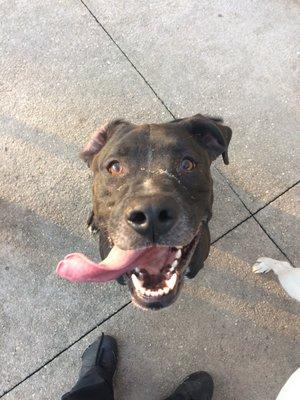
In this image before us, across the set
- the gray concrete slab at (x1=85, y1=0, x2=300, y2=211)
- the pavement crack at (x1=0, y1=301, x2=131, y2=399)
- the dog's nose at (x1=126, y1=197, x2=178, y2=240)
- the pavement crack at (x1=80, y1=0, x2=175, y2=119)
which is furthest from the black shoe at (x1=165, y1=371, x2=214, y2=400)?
the pavement crack at (x1=80, y1=0, x2=175, y2=119)

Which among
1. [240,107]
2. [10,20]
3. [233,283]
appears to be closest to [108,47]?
[10,20]

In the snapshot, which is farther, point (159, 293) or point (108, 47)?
point (108, 47)

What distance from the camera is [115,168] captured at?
342 cm

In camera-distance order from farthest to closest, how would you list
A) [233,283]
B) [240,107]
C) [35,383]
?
[240,107] → [233,283] → [35,383]

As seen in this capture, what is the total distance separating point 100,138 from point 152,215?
52.5 inches

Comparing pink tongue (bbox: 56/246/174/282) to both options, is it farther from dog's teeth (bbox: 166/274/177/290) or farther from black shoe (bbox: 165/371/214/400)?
black shoe (bbox: 165/371/214/400)

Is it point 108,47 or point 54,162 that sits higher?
point 108,47

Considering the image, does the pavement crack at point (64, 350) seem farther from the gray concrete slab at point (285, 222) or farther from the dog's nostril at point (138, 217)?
the dog's nostril at point (138, 217)

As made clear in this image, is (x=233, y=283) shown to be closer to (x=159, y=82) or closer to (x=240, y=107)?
(x=240, y=107)

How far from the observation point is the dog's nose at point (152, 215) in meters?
2.81

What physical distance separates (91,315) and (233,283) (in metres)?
1.49

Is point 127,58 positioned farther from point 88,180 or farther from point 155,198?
point 155,198

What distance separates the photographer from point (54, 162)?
5.00 m

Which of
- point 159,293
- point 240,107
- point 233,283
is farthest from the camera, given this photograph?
point 240,107
